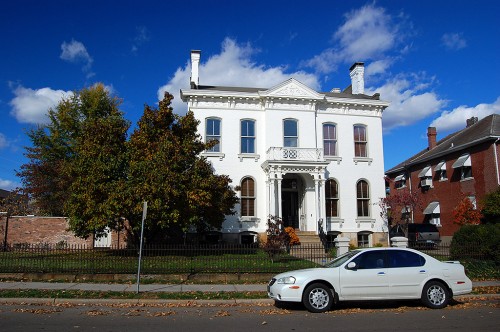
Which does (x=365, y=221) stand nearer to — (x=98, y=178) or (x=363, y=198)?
(x=363, y=198)

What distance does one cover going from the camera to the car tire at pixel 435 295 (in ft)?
32.2

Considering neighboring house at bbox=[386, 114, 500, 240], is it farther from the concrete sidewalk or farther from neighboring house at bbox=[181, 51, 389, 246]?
the concrete sidewalk

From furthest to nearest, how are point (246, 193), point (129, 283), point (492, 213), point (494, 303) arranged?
point (246, 193) → point (492, 213) → point (129, 283) → point (494, 303)

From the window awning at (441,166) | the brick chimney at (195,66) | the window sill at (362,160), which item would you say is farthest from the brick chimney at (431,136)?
the brick chimney at (195,66)

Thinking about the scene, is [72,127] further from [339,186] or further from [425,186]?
[425,186]

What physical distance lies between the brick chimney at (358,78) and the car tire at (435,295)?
21.8 meters

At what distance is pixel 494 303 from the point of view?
10680mm

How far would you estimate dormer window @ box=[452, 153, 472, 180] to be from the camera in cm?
2883

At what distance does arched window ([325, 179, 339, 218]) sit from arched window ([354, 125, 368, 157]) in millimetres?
2605

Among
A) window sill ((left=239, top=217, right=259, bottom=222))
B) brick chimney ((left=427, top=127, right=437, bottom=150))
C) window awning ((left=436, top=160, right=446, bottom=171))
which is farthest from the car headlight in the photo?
brick chimney ((left=427, top=127, right=437, bottom=150))

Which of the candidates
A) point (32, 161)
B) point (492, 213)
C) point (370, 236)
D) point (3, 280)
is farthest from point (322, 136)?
point (32, 161)

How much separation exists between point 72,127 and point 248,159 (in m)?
16.1

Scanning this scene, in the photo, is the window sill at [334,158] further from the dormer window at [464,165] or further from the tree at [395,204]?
the dormer window at [464,165]

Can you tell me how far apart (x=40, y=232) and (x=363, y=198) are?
63.9 feet
